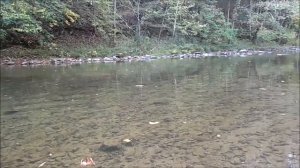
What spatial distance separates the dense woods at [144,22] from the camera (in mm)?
→ 13812

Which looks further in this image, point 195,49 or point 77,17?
point 195,49

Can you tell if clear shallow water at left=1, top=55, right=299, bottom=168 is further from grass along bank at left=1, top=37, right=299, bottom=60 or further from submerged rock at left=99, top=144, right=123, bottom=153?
grass along bank at left=1, top=37, right=299, bottom=60

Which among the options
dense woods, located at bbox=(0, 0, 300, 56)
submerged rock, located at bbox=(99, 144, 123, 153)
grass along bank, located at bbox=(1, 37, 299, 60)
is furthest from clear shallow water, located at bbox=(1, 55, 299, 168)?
dense woods, located at bbox=(0, 0, 300, 56)

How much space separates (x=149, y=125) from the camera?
14.3 feet

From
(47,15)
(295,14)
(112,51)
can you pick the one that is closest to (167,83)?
(47,15)

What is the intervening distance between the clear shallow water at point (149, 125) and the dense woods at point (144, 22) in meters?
6.49

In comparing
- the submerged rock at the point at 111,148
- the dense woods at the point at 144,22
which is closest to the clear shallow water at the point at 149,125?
the submerged rock at the point at 111,148

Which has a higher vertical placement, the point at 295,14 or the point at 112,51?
the point at 295,14

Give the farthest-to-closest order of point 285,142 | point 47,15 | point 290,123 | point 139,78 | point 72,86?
point 47,15 < point 139,78 < point 72,86 < point 290,123 < point 285,142

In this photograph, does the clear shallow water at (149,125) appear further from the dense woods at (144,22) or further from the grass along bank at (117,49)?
the dense woods at (144,22)

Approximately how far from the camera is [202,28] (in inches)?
812

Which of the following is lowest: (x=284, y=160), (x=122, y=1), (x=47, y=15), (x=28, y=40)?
(x=284, y=160)

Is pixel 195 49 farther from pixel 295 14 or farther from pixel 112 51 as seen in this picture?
pixel 295 14

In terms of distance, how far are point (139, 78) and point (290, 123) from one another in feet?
16.2
